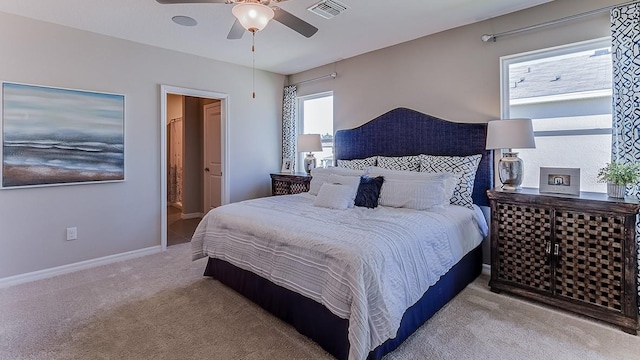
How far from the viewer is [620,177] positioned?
230cm

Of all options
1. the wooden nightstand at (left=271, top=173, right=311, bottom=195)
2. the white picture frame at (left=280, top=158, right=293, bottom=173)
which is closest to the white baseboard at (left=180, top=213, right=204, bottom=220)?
the wooden nightstand at (left=271, top=173, right=311, bottom=195)

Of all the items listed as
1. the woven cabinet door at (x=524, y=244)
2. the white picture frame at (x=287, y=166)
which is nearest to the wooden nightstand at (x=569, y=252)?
the woven cabinet door at (x=524, y=244)

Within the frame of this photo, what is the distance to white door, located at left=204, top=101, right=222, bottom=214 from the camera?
558 centimetres

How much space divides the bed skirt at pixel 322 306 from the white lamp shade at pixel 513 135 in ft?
3.50

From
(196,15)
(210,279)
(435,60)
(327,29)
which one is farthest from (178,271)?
(435,60)

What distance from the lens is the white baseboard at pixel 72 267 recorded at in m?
3.12

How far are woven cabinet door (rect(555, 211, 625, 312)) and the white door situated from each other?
4751 mm

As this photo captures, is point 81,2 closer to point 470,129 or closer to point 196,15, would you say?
point 196,15

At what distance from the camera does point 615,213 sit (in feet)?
7.34

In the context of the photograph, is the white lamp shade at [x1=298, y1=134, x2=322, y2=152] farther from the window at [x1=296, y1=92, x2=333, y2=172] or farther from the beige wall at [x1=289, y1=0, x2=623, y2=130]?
the beige wall at [x1=289, y1=0, x2=623, y2=130]

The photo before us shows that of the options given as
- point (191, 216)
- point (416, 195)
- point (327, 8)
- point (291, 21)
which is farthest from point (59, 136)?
point (416, 195)

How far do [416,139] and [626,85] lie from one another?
1.82 meters

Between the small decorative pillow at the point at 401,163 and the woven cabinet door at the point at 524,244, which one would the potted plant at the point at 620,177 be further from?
the small decorative pillow at the point at 401,163

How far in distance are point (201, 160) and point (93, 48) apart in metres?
3.08
